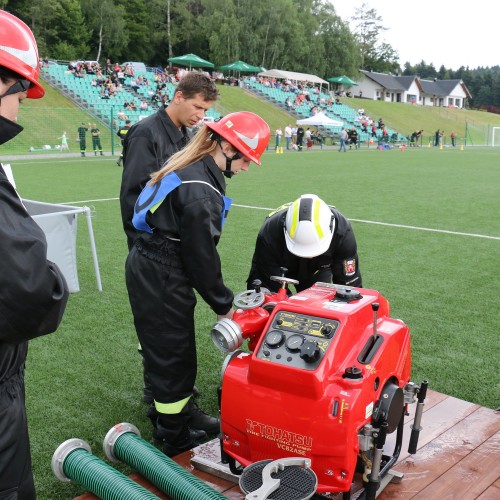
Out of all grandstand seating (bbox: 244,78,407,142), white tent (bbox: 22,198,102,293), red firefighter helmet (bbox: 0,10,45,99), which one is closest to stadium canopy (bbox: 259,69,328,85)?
grandstand seating (bbox: 244,78,407,142)

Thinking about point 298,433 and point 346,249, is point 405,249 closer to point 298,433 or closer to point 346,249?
point 346,249

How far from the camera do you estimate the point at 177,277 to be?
9.87 feet

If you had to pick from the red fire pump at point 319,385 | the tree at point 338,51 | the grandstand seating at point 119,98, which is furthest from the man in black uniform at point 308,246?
the tree at point 338,51

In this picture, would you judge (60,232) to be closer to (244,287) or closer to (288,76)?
(244,287)

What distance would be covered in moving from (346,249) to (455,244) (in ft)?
18.0

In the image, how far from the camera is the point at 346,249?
12.0ft

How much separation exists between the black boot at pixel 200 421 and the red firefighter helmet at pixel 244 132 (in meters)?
1.57

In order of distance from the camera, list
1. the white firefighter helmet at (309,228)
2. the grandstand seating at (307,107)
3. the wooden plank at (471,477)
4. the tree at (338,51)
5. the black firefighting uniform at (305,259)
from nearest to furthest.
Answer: the wooden plank at (471,477) < the white firefighter helmet at (309,228) < the black firefighting uniform at (305,259) < the grandstand seating at (307,107) < the tree at (338,51)

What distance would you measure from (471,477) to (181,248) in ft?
6.11

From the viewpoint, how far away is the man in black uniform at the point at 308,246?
3371 millimetres

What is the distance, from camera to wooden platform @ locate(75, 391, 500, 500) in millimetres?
2818

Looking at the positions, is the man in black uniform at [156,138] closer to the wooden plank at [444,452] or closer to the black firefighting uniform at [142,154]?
the black firefighting uniform at [142,154]

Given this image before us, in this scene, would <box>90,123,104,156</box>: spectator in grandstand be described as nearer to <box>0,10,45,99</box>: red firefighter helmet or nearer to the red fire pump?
the red fire pump

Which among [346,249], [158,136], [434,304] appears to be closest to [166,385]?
[346,249]
